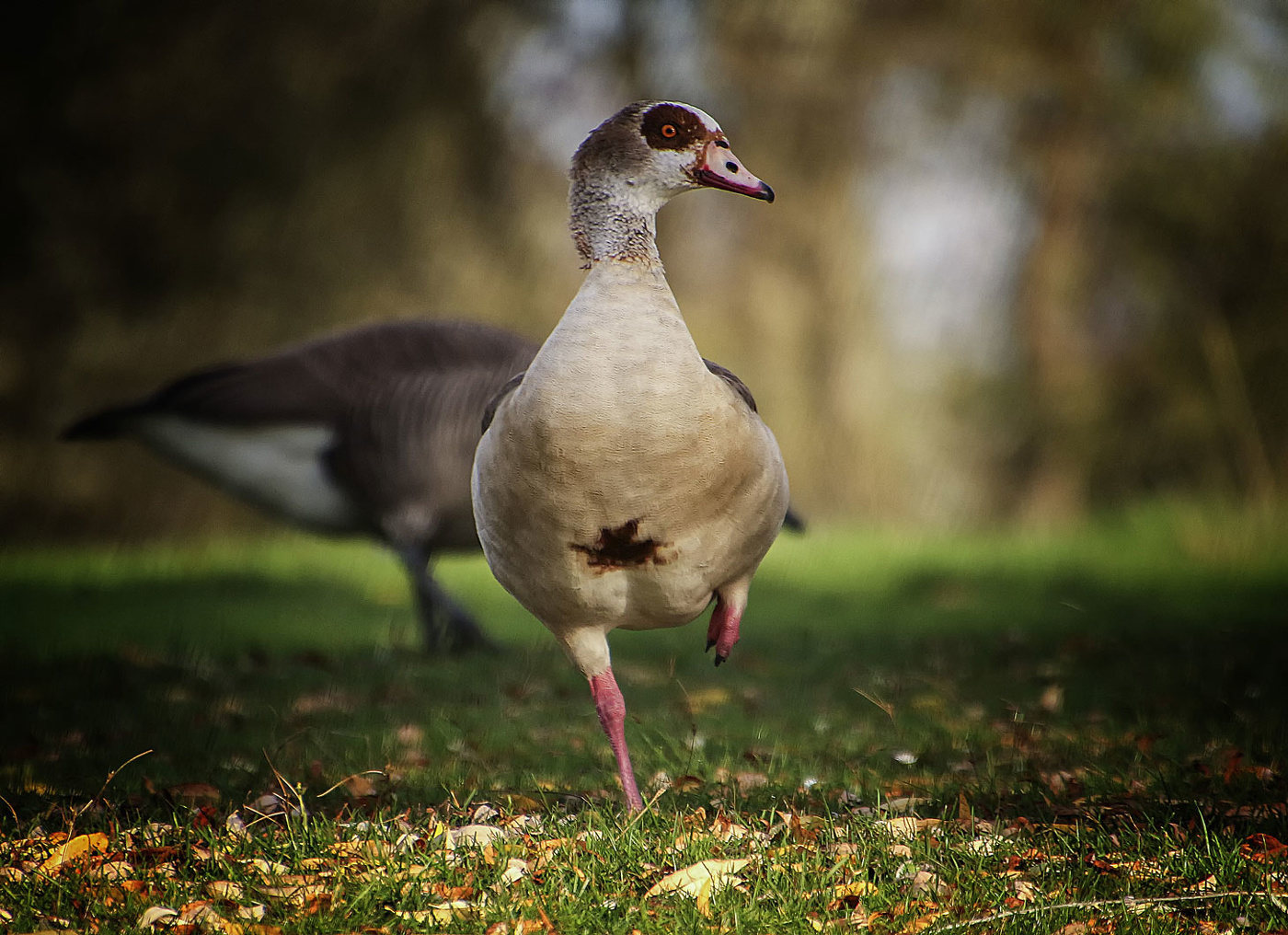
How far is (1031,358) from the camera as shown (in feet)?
44.5

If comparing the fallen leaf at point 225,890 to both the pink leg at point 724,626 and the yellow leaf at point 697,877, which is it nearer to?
the yellow leaf at point 697,877

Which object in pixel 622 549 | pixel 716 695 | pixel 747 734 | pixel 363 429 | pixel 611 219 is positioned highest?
pixel 611 219

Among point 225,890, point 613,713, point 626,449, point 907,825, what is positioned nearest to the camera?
point 225,890

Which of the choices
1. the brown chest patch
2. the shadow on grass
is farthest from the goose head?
the shadow on grass

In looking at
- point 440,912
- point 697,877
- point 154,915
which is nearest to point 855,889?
point 697,877

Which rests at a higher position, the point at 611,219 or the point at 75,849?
the point at 611,219

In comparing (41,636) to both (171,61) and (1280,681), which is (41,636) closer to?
(1280,681)

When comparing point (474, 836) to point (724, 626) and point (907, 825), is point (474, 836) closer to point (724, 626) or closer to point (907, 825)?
point (724, 626)

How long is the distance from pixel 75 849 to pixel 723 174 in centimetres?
254

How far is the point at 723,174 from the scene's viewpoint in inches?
141

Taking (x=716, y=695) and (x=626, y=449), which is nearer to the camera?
(x=626, y=449)

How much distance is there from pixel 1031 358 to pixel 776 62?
4457 millimetres

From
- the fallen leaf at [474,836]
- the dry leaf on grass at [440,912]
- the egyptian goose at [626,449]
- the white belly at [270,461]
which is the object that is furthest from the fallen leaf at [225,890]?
the white belly at [270,461]

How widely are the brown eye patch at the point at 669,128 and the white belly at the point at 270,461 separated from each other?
410cm
